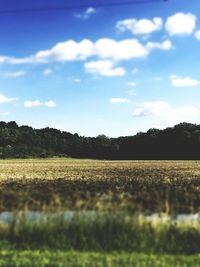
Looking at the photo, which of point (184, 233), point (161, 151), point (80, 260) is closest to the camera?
point (80, 260)

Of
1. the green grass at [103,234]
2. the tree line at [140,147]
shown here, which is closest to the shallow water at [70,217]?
the green grass at [103,234]

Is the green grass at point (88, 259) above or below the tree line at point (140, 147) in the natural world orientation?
below

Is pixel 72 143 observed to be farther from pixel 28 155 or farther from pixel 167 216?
pixel 167 216

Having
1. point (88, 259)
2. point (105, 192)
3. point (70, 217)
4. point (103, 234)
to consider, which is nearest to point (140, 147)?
point (105, 192)

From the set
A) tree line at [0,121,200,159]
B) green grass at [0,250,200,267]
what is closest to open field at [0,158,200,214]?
green grass at [0,250,200,267]

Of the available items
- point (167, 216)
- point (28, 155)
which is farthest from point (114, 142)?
point (167, 216)

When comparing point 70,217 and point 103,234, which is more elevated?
point 70,217

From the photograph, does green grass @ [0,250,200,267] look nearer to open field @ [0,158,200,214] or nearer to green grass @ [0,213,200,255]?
green grass @ [0,213,200,255]

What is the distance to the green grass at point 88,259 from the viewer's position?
1222cm

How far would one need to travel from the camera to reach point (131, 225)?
49.4ft

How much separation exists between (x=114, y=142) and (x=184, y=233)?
162 m

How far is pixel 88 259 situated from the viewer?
41.9ft

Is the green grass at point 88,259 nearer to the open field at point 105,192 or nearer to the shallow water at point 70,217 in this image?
the shallow water at point 70,217

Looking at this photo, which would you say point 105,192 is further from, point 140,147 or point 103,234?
point 140,147
